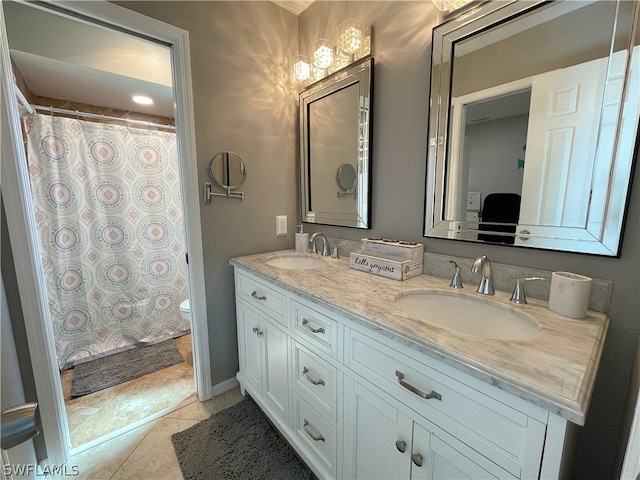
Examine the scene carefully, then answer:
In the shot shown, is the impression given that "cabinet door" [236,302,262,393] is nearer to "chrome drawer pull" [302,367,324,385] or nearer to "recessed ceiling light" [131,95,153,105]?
"chrome drawer pull" [302,367,324,385]

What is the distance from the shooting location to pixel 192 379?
6.24ft

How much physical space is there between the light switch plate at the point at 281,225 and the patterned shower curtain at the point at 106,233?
1.25 meters

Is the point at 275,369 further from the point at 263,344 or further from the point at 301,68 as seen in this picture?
the point at 301,68

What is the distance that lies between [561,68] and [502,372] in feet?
3.24

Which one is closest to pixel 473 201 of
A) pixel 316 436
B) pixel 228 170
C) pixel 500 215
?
pixel 500 215

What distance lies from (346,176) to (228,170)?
2.35 feet

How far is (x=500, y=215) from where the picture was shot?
3.43ft

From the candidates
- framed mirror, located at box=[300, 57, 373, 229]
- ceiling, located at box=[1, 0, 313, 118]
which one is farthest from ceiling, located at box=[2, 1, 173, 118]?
framed mirror, located at box=[300, 57, 373, 229]

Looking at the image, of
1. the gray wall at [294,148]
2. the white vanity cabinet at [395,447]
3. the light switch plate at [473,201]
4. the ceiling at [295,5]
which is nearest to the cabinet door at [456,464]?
the white vanity cabinet at [395,447]

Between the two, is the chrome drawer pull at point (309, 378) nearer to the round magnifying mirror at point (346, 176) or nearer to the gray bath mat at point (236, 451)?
the gray bath mat at point (236, 451)

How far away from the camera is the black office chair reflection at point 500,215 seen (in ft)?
3.31

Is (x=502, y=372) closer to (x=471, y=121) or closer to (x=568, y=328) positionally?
(x=568, y=328)

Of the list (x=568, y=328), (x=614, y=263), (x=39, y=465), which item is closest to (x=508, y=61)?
(x=614, y=263)

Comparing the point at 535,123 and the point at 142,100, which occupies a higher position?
the point at 142,100
